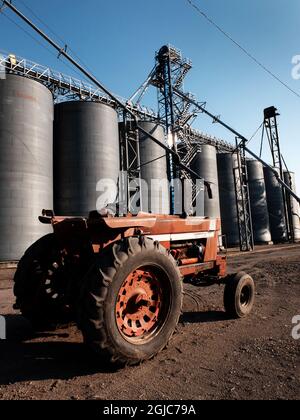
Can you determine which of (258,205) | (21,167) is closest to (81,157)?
(21,167)

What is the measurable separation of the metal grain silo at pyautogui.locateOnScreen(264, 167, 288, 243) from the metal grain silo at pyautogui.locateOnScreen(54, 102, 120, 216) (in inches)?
969

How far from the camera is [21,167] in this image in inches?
686

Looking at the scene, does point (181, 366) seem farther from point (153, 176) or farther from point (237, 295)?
point (153, 176)

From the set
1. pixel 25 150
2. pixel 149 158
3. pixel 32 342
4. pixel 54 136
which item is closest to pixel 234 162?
pixel 149 158

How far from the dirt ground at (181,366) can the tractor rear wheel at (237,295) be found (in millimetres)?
203

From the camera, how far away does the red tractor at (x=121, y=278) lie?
3.60m

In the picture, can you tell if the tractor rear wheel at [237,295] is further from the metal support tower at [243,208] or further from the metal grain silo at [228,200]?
the metal grain silo at [228,200]

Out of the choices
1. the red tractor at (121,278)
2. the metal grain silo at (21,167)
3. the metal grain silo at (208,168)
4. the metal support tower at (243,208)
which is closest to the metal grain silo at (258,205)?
the metal grain silo at (208,168)

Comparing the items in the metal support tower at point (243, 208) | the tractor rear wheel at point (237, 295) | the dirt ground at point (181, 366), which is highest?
the metal support tower at point (243, 208)

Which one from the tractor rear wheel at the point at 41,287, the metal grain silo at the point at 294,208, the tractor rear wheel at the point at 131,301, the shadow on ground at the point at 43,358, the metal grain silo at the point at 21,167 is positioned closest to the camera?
the tractor rear wheel at the point at 131,301

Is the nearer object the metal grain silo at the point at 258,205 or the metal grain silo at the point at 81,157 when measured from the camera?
the metal grain silo at the point at 81,157

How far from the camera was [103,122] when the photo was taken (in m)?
21.2
